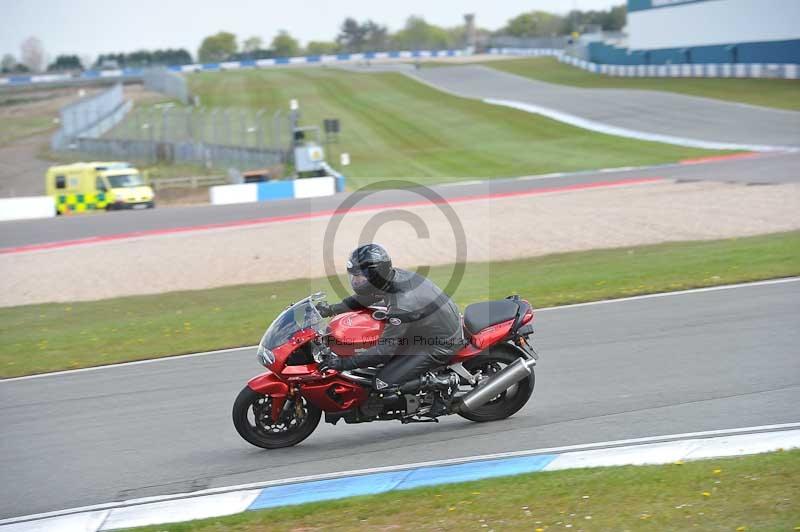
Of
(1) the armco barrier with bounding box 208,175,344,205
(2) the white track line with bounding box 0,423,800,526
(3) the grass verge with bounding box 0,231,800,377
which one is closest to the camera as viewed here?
(2) the white track line with bounding box 0,423,800,526

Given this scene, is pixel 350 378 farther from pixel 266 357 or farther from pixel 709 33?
pixel 709 33

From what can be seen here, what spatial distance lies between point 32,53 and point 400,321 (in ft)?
567

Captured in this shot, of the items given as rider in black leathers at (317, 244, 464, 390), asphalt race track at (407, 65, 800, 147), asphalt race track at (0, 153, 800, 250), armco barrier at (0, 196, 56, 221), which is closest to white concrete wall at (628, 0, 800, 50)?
asphalt race track at (407, 65, 800, 147)

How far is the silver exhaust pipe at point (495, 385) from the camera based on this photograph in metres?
7.92

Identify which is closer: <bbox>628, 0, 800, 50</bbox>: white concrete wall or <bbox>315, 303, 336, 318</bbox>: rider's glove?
<bbox>315, 303, 336, 318</bbox>: rider's glove

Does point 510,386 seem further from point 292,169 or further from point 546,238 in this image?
point 292,169

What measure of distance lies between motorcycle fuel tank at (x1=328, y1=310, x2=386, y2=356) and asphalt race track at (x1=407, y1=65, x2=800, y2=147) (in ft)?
102

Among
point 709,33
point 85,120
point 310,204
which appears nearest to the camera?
point 310,204

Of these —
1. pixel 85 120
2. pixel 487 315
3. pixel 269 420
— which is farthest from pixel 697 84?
pixel 269 420

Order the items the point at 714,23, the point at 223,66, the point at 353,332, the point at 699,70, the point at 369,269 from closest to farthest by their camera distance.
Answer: the point at 369,269 → the point at 353,332 → the point at 714,23 → the point at 699,70 → the point at 223,66

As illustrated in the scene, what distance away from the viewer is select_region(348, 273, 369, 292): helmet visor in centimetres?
761

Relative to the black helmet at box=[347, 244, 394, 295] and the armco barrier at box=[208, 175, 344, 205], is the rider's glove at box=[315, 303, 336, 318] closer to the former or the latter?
the black helmet at box=[347, 244, 394, 295]

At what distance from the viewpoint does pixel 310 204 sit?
98.0ft

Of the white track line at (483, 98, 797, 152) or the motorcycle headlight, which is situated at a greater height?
the white track line at (483, 98, 797, 152)
